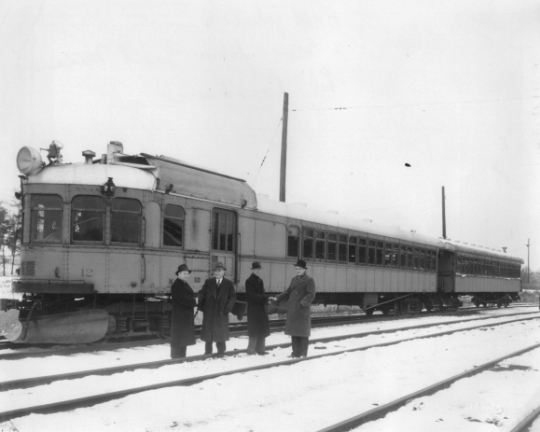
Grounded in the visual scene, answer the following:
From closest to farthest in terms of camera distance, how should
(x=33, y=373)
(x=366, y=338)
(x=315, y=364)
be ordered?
(x=33, y=373)
(x=315, y=364)
(x=366, y=338)

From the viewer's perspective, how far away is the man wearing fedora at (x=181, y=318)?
31.0 feet

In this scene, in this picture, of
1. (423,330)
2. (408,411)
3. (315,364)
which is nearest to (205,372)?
(315,364)

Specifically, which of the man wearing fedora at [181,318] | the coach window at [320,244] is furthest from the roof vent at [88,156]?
the coach window at [320,244]

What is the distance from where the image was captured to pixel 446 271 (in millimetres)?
26141

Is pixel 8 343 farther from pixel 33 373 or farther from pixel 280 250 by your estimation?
pixel 280 250

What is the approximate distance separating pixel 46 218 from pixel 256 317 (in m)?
4.25

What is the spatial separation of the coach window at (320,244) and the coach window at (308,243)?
24 cm

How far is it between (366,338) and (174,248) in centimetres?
484

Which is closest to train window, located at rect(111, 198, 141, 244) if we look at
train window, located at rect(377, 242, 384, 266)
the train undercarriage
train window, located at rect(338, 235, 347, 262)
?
the train undercarriage

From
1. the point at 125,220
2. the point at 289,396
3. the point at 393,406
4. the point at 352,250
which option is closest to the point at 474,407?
the point at 393,406

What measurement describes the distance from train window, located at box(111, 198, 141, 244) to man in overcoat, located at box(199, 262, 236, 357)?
217 cm

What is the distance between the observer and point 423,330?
1616cm

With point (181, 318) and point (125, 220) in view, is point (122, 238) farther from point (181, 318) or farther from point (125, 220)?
point (181, 318)

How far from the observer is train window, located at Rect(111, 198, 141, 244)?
11.4 meters
